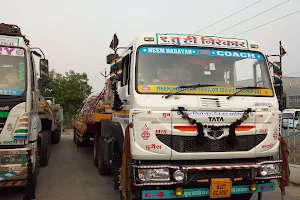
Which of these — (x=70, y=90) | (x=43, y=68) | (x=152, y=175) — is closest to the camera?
(x=152, y=175)

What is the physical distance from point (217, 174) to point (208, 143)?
0.44m

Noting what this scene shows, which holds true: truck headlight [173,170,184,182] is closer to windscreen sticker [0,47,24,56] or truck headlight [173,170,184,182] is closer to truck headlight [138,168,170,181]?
truck headlight [138,168,170,181]

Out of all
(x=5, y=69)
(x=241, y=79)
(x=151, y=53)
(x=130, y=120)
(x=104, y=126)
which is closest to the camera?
(x=130, y=120)

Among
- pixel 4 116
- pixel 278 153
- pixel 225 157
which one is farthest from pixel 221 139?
pixel 4 116

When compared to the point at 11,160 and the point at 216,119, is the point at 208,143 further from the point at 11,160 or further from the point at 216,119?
the point at 11,160

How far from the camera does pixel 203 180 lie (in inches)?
151

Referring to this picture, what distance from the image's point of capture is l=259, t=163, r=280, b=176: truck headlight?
13.4 ft

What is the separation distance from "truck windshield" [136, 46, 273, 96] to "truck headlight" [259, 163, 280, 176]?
3.42 feet

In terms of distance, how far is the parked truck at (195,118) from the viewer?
377 cm

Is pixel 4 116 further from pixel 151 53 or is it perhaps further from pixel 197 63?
pixel 197 63

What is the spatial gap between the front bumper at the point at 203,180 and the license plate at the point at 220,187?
50mm

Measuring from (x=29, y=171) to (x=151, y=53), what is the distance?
2758 millimetres

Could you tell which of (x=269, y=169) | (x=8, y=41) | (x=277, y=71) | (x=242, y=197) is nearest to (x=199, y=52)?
(x=277, y=71)

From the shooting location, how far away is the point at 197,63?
4.42 m
